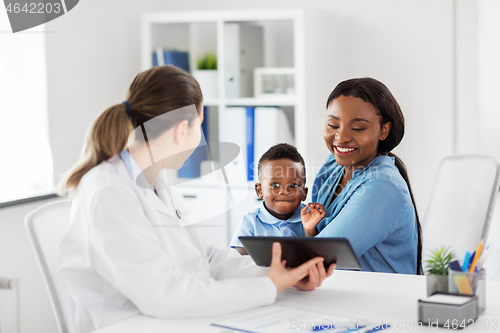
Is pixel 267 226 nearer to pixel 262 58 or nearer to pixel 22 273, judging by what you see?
pixel 22 273

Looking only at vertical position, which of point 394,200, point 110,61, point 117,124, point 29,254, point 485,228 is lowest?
point 29,254

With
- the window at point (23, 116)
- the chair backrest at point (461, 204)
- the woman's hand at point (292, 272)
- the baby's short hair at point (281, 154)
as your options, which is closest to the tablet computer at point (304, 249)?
the woman's hand at point (292, 272)

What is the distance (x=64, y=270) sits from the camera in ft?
3.48

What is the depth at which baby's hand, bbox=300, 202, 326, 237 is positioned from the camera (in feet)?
5.00

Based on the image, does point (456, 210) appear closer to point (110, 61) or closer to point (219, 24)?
point (219, 24)

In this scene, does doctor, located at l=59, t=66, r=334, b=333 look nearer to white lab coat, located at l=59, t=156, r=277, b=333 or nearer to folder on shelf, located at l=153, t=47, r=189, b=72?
white lab coat, located at l=59, t=156, r=277, b=333

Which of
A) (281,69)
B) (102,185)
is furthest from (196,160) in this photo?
(281,69)

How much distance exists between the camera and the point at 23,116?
8.17ft

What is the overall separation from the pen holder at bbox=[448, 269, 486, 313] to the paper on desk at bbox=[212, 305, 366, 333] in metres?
0.20

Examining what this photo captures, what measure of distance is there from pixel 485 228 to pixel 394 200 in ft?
1.80

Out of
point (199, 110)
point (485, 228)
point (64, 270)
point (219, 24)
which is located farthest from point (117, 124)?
point (219, 24)

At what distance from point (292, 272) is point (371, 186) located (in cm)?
41

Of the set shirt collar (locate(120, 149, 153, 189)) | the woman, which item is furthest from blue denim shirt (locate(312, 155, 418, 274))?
shirt collar (locate(120, 149, 153, 189))

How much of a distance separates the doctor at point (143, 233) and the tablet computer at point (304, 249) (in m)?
0.02
